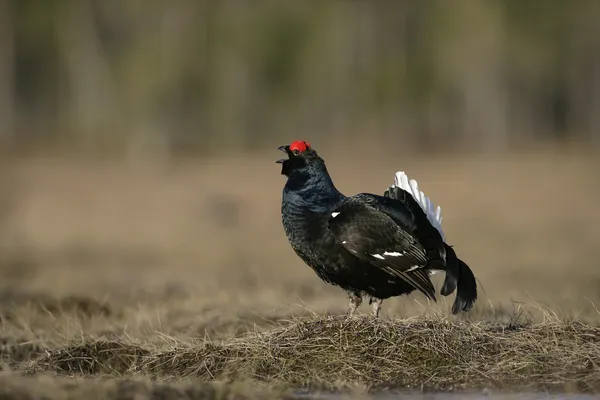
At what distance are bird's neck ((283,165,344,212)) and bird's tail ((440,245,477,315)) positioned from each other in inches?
33.1

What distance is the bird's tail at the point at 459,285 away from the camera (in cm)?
638

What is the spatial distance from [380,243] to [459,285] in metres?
0.64

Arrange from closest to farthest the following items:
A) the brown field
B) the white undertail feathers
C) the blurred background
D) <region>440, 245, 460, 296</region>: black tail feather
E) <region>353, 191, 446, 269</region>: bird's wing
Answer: the brown field
<region>440, 245, 460, 296</region>: black tail feather
<region>353, 191, 446, 269</region>: bird's wing
the white undertail feathers
the blurred background

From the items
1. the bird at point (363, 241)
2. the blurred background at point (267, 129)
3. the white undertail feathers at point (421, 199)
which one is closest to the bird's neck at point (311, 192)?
the bird at point (363, 241)

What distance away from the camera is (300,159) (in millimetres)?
6574

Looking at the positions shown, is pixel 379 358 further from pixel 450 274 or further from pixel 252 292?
pixel 252 292

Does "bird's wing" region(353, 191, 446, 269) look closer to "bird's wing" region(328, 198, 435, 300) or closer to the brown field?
"bird's wing" region(328, 198, 435, 300)

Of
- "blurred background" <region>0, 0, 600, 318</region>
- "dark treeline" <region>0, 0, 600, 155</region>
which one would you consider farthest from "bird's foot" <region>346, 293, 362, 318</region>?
"dark treeline" <region>0, 0, 600, 155</region>

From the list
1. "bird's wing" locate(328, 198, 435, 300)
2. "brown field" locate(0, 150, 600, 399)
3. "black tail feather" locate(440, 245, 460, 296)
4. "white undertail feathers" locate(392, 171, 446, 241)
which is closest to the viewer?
"brown field" locate(0, 150, 600, 399)

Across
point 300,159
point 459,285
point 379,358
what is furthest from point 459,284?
point 300,159

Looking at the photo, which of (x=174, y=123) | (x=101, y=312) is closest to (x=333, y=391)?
(x=101, y=312)

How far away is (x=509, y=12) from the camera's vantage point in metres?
39.0

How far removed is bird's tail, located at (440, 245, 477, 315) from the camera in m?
6.38

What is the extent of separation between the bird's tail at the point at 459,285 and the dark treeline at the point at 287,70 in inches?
1127
